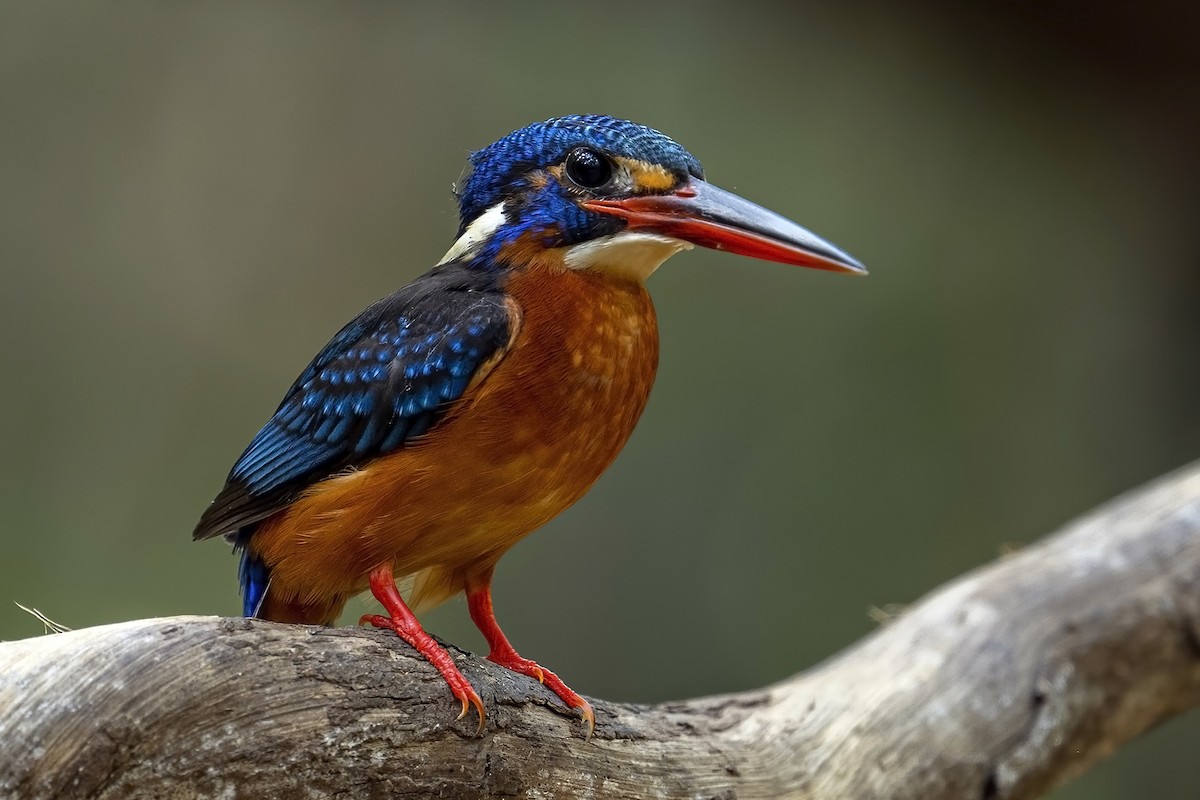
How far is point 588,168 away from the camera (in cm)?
227

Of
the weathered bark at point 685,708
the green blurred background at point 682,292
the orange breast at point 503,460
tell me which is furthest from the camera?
the green blurred background at point 682,292

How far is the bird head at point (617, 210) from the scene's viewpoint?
224 centimetres

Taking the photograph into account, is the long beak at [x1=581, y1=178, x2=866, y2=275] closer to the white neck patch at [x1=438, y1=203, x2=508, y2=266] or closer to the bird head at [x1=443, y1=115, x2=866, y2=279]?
the bird head at [x1=443, y1=115, x2=866, y2=279]

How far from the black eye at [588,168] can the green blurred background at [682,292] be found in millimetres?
2913

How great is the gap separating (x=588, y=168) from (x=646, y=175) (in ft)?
0.38

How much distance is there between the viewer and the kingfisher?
2.11 meters

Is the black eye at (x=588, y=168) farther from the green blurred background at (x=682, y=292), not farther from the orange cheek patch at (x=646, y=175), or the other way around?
the green blurred background at (x=682, y=292)

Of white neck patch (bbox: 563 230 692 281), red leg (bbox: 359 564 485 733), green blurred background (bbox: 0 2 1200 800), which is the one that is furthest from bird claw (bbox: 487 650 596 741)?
green blurred background (bbox: 0 2 1200 800)

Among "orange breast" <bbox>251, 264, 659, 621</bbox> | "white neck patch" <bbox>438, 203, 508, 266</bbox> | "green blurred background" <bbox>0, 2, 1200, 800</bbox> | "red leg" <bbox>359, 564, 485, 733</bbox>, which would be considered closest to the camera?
"red leg" <bbox>359, 564, 485, 733</bbox>

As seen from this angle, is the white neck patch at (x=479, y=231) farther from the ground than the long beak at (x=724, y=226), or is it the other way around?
the long beak at (x=724, y=226)

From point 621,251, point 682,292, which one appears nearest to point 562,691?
point 621,251

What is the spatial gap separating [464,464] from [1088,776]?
487cm

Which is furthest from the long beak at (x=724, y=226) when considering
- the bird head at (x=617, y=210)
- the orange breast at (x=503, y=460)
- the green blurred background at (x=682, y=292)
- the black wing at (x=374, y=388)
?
the green blurred background at (x=682, y=292)

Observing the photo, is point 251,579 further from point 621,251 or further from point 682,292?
point 682,292
